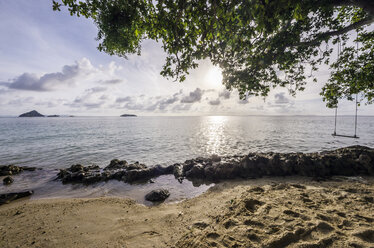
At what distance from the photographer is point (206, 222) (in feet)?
16.4

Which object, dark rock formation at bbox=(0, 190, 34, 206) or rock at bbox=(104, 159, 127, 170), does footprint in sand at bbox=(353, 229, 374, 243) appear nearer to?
rock at bbox=(104, 159, 127, 170)

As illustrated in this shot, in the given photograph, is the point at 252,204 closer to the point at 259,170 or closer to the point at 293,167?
the point at 259,170

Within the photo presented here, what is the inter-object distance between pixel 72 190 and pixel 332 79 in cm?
1945

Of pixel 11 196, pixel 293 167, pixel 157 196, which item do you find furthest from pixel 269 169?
pixel 11 196

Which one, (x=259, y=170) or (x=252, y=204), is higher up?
(x=252, y=204)

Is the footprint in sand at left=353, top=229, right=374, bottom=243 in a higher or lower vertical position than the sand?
higher

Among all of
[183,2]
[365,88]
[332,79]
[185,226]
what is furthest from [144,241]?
[365,88]

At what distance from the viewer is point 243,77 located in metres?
7.77

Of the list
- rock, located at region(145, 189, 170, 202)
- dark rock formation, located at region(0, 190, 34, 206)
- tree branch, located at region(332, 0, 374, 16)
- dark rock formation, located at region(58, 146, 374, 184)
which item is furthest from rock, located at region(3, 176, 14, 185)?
tree branch, located at region(332, 0, 374, 16)

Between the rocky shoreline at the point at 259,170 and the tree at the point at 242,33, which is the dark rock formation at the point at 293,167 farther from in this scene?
Answer: the tree at the point at 242,33

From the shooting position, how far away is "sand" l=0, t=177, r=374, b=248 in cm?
360

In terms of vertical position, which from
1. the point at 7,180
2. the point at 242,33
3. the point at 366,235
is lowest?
the point at 7,180

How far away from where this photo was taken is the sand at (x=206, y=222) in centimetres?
360

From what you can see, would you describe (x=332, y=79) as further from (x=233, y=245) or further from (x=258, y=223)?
(x=233, y=245)
